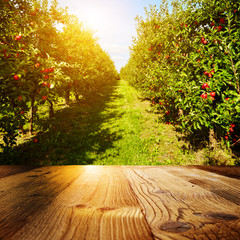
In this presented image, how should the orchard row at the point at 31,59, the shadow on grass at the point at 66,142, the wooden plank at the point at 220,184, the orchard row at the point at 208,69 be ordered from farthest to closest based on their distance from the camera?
the shadow on grass at the point at 66,142 → the orchard row at the point at 31,59 → the orchard row at the point at 208,69 → the wooden plank at the point at 220,184

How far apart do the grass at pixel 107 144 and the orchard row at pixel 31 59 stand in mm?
912

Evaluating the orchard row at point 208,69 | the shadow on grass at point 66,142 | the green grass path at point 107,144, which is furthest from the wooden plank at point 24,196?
the shadow on grass at point 66,142

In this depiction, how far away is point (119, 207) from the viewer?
27.8 inches

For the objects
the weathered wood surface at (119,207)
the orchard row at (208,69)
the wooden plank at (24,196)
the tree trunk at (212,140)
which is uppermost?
the orchard row at (208,69)

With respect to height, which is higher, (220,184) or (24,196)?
(24,196)

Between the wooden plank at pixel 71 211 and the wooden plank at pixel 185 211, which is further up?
the wooden plank at pixel 71 211

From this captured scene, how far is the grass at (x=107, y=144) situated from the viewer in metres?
5.03

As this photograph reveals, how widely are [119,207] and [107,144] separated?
18.3 feet

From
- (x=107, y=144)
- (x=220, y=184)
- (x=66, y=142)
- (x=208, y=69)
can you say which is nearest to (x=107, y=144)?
(x=107, y=144)

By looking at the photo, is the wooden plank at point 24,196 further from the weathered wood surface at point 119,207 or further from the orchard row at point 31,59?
the orchard row at point 31,59

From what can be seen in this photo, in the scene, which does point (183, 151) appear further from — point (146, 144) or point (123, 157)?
point (123, 157)

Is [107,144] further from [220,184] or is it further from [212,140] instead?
[220,184]

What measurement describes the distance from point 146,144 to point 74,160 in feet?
9.68

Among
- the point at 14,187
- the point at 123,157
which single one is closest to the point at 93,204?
the point at 14,187
